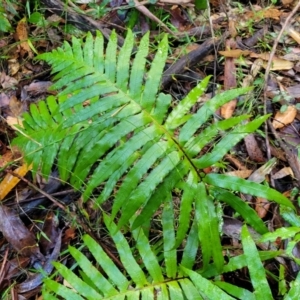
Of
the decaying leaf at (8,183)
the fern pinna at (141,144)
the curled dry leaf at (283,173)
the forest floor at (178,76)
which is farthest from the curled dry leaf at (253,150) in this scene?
the decaying leaf at (8,183)

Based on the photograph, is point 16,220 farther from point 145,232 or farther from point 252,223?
point 252,223

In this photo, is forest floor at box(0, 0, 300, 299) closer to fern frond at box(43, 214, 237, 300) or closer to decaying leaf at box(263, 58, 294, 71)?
decaying leaf at box(263, 58, 294, 71)

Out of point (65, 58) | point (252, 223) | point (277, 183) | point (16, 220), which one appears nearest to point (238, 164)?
point (277, 183)

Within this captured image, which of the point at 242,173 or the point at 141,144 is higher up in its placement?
the point at 141,144

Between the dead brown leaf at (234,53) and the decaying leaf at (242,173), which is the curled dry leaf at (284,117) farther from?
the dead brown leaf at (234,53)

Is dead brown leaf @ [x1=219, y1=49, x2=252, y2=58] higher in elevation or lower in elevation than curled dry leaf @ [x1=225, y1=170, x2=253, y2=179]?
higher

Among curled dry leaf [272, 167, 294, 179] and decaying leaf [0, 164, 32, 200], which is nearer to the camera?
curled dry leaf [272, 167, 294, 179]

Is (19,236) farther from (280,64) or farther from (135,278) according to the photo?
(280,64)

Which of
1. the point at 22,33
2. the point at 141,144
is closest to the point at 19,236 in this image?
the point at 141,144

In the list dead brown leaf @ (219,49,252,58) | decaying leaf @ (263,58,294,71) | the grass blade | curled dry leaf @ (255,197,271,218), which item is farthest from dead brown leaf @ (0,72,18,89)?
the grass blade
